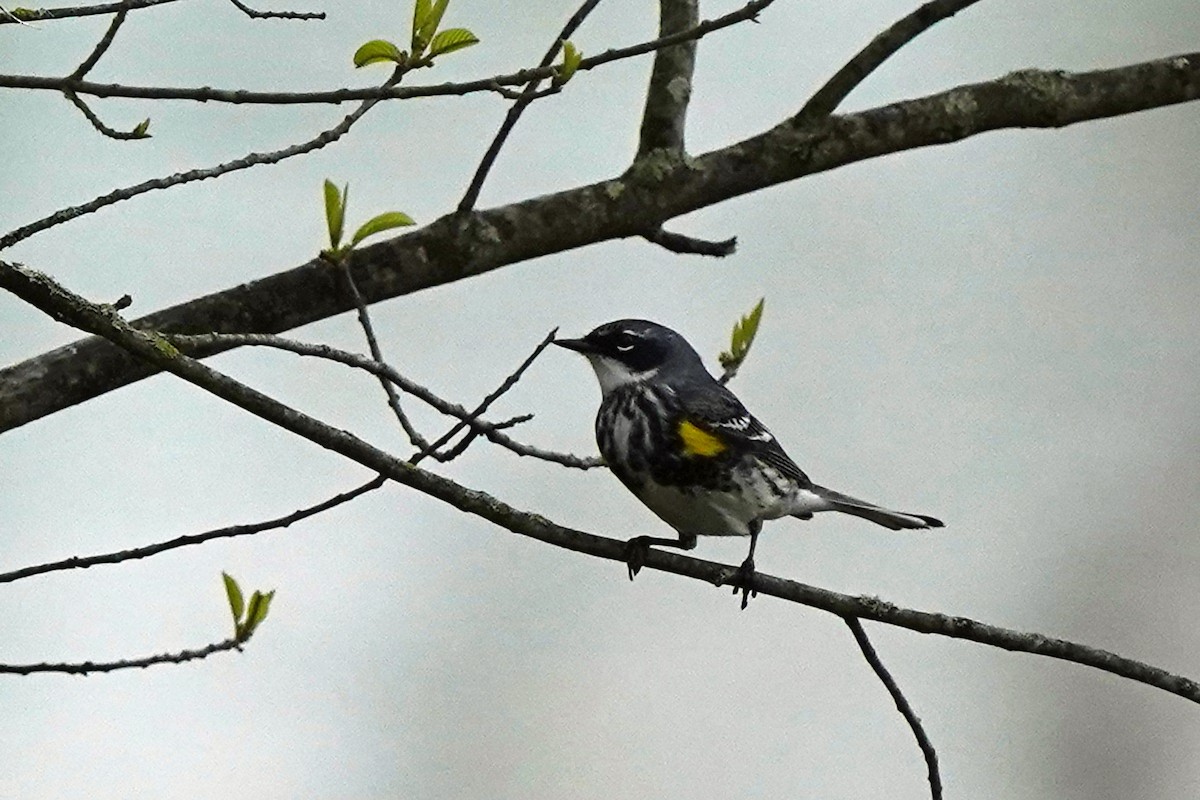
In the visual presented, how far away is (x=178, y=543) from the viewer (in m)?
2.20

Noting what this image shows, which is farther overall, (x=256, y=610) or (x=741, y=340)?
(x=741, y=340)

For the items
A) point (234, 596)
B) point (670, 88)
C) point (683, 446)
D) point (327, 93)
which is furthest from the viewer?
point (683, 446)

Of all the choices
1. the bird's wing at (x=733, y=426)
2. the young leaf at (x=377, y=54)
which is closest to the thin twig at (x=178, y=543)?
the young leaf at (x=377, y=54)

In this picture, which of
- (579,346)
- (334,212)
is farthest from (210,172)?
(579,346)

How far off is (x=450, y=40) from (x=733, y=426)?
1369 mm

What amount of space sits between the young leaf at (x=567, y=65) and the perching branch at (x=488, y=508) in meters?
0.59

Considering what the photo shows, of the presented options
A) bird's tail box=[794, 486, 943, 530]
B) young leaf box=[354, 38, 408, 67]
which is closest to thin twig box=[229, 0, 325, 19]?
young leaf box=[354, 38, 408, 67]

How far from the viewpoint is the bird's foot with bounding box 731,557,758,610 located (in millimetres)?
2555

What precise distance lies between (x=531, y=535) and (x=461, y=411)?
11.0 inches

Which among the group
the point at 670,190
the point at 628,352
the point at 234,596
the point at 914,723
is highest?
the point at 670,190

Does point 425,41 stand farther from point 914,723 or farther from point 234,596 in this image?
point 914,723

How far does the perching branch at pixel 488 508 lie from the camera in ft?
6.67

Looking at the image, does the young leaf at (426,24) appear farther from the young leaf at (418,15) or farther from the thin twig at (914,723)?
the thin twig at (914,723)

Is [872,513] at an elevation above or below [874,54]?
A: below
